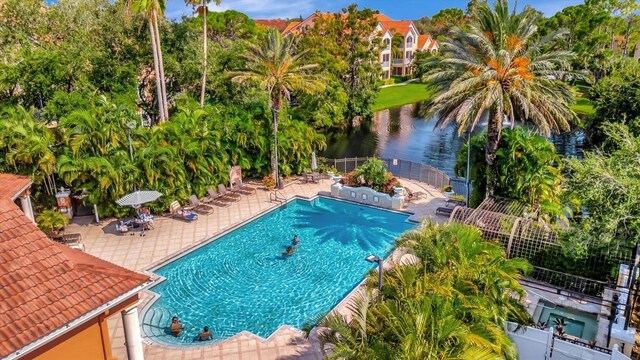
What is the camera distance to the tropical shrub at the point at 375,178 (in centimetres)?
2481

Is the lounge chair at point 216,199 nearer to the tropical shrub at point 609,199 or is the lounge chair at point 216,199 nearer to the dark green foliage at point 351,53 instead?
the tropical shrub at point 609,199

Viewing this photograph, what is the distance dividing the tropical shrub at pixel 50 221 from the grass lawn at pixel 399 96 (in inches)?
1807

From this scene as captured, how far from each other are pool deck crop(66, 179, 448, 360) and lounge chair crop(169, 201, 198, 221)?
0.94ft

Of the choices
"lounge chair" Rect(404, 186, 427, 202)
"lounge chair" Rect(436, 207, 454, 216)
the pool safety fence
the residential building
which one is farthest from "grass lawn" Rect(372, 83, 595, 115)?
the pool safety fence

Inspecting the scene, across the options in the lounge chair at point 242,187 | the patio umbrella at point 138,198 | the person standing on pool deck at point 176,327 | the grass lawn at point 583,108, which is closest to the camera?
the person standing on pool deck at point 176,327

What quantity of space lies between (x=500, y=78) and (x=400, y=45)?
68.6 meters

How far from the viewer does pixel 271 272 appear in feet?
58.4

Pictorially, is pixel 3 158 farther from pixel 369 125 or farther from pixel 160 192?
pixel 369 125

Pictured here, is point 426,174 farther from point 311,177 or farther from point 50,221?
point 50,221

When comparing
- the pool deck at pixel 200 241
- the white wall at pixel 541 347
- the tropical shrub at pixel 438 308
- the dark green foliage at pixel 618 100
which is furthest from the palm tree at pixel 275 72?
the dark green foliage at pixel 618 100

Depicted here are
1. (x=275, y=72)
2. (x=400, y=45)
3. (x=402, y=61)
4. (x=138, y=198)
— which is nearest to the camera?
(x=138, y=198)

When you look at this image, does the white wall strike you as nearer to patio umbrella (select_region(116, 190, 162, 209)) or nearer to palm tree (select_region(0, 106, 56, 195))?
patio umbrella (select_region(116, 190, 162, 209))

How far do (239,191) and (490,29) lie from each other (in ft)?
51.4

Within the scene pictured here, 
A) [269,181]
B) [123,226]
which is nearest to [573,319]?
[269,181]
